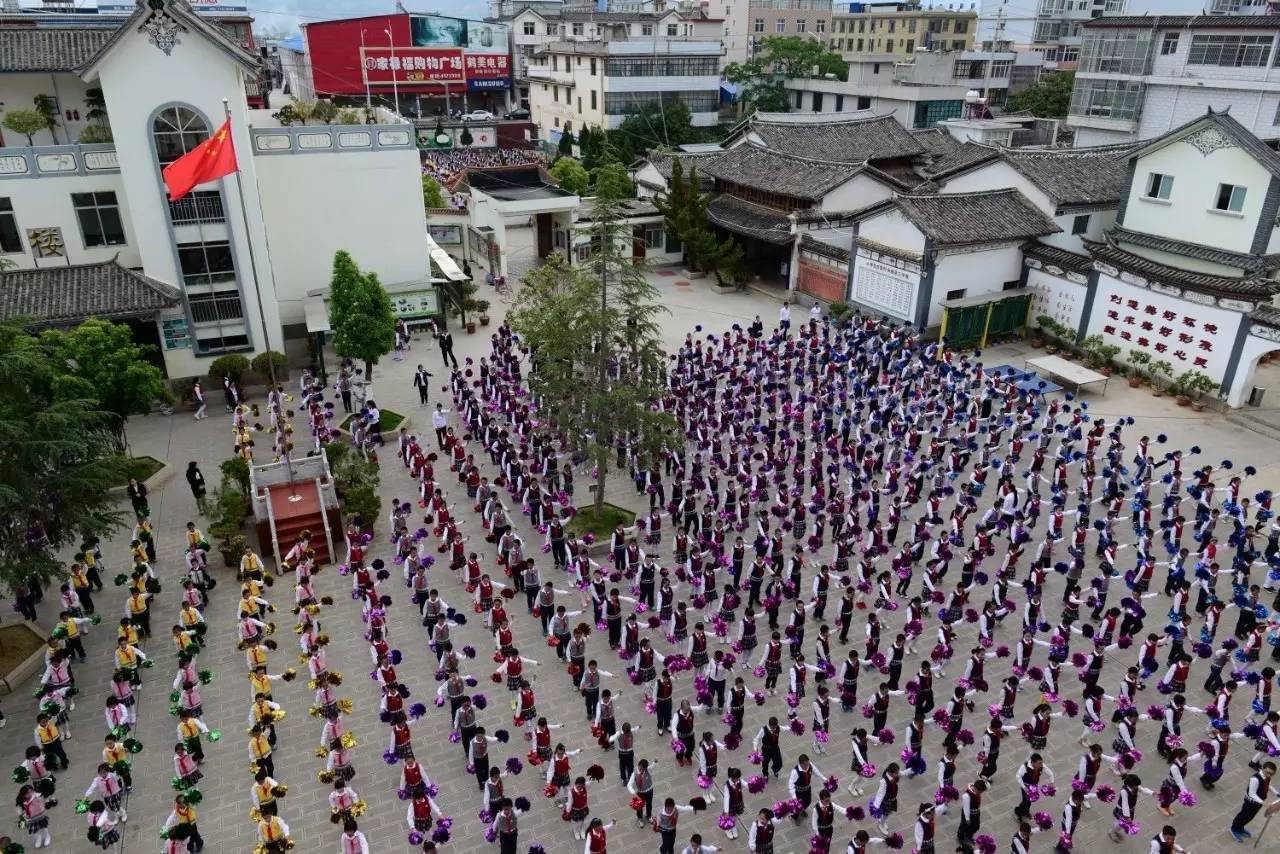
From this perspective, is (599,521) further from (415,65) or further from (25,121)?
(415,65)

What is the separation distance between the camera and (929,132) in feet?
129

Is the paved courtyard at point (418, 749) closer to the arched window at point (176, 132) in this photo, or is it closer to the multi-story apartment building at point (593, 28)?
the arched window at point (176, 132)

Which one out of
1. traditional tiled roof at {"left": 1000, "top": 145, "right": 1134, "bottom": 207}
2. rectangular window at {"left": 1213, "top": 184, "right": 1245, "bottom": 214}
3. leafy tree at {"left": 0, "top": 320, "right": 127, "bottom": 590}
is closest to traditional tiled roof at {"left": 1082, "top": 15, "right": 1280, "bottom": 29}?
traditional tiled roof at {"left": 1000, "top": 145, "right": 1134, "bottom": 207}

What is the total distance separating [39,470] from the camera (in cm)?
1216

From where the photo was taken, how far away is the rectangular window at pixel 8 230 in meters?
20.6

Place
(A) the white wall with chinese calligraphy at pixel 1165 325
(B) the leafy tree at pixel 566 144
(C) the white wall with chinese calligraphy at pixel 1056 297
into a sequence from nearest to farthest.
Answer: (A) the white wall with chinese calligraphy at pixel 1165 325
(C) the white wall with chinese calligraphy at pixel 1056 297
(B) the leafy tree at pixel 566 144

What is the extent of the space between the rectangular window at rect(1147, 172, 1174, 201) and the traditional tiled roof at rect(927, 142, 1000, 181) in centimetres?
461

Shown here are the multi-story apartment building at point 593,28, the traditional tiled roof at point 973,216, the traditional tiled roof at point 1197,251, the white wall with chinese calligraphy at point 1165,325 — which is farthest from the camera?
the multi-story apartment building at point 593,28

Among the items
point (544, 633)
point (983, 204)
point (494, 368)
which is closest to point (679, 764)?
point (544, 633)

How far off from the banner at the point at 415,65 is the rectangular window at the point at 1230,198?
54.2m

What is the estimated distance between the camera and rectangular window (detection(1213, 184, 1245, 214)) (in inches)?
866

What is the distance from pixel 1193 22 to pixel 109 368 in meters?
38.5

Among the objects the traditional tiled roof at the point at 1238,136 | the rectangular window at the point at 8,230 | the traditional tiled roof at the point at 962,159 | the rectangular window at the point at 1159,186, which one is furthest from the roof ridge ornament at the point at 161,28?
the rectangular window at the point at 1159,186

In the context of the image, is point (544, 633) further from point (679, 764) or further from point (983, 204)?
point (983, 204)
